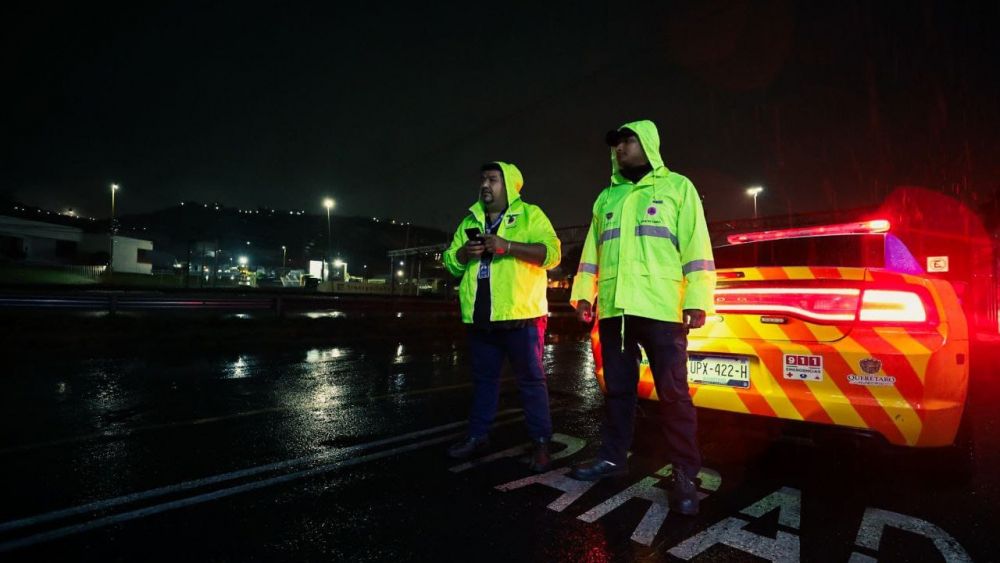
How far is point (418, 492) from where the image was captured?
2832 millimetres

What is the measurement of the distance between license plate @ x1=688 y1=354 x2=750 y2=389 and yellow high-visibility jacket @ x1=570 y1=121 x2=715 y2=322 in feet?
2.39

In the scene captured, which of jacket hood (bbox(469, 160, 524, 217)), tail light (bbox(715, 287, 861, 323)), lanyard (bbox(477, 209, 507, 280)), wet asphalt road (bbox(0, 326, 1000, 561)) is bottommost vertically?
wet asphalt road (bbox(0, 326, 1000, 561))

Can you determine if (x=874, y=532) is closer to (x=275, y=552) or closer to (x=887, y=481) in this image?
(x=887, y=481)

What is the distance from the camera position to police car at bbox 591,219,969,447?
9.15 ft

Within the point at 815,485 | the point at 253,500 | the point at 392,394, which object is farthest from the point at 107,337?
the point at 815,485

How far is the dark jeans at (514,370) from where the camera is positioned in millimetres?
3314

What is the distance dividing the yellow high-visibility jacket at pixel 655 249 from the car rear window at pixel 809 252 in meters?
1.08

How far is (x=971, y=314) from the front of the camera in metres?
18.0

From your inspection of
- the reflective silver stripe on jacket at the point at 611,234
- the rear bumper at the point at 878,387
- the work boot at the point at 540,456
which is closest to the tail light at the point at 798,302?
the rear bumper at the point at 878,387

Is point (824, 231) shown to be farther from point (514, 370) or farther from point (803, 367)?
point (514, 370)

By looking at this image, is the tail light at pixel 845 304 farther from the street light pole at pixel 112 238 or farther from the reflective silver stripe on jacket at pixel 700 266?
the street light pole at pixel 112 238

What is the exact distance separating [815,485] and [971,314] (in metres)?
20.6

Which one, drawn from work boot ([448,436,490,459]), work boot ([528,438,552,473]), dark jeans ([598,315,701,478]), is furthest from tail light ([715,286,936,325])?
work boot ([448,436,490,459])

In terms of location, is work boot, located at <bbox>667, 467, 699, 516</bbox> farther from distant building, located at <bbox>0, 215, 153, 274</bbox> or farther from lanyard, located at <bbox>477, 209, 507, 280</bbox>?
distant building, located at <bbox>0, 215, 153, 274</bbox>
